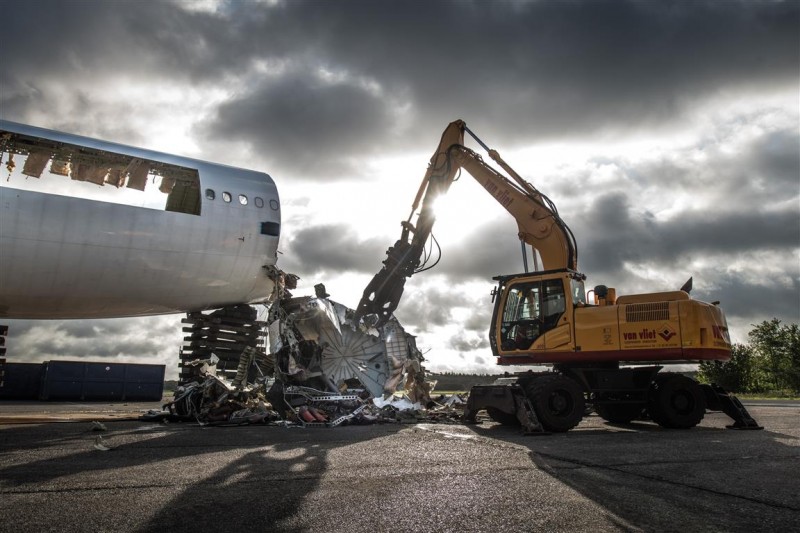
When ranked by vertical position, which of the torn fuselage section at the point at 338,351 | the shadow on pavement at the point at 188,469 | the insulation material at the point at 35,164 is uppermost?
the insulation material at the point at 35,164

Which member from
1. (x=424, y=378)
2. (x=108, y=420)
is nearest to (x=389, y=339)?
(x=424, y=378)

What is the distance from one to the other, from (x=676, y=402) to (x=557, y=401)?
2.72 m

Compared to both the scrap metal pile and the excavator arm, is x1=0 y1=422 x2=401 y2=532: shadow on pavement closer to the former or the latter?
the scrap metal pile

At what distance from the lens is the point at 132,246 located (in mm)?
13031

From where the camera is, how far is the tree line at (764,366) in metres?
35.1

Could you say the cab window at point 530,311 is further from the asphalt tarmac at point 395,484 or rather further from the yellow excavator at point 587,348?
the asphalt tarmac at point 395,484

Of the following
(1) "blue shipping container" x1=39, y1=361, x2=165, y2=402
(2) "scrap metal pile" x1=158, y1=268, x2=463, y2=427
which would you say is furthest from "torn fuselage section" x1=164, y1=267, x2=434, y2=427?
(1) "blue shipping container" x1=39, y1=361, x2=165, y2=402

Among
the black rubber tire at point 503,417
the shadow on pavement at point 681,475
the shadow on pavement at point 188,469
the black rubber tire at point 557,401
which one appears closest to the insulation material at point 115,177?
the shadow on pavement at point 188,469

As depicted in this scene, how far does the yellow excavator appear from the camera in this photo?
9.84m

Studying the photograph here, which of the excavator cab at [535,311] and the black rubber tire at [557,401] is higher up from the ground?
the excavator cab at [535,311]

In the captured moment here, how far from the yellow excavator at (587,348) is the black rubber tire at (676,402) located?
0.02 meters

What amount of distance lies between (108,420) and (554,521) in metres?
10.6

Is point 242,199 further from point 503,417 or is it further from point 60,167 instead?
point 503,417

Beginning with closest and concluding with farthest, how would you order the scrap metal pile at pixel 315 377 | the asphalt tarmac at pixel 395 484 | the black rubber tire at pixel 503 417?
the asphalt tarmac at pixel 395 484 → the black rubber tire at pixel 503 417 → the scrap metal pile at pixel 315 377
